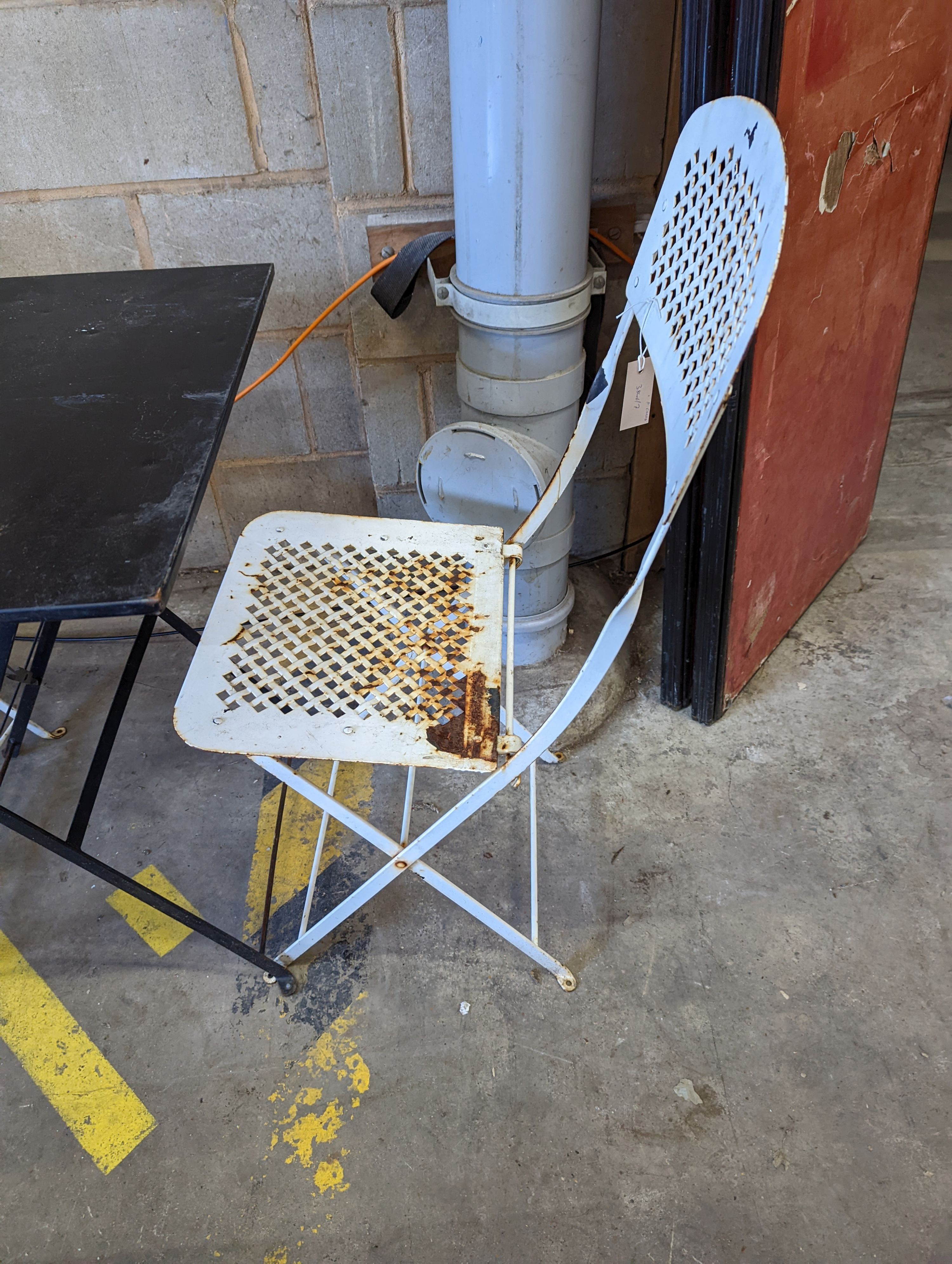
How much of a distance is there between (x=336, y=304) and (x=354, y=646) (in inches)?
38.7

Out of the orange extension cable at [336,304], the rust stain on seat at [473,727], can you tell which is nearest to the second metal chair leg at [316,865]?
the rust stain on seat at [473,727]

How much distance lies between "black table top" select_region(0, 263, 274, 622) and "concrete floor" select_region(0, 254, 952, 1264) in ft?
3.07

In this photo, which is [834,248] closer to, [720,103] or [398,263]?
[720,103]

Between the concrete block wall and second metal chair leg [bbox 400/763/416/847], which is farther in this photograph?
the concrete block wall

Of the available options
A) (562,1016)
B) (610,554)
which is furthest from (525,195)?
(562,1016)

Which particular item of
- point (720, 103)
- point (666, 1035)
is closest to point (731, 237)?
point (720, 103)

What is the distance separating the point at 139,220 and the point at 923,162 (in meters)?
1.75

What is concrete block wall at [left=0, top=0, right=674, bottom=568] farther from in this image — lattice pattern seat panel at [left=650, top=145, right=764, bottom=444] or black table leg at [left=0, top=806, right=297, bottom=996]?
black table leg at [left=0, top=806, right=297, bottom=996]

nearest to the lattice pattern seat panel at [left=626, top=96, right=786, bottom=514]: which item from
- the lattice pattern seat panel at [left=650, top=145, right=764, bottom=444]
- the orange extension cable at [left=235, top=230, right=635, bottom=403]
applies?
the lattice pattern seat panel at [left=650, top=145, right=764, bottom=444]

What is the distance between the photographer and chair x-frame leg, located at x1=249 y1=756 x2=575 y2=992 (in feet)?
4.00

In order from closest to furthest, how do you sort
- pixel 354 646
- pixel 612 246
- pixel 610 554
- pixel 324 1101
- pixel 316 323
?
pixel 354 646
pixel 324 1101
pixel 612 246
pixel 316 323
pixel 610 554

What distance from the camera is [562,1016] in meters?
1.48

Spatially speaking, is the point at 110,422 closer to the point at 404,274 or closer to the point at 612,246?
the point at 404,274

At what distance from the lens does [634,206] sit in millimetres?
1835
